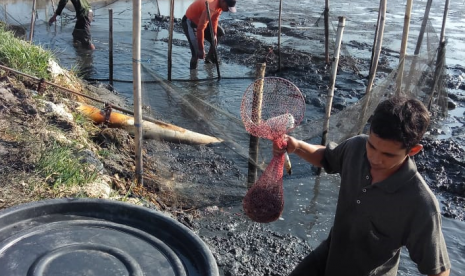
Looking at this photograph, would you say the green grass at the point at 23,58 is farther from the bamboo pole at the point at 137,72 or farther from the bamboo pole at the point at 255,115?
the bamboo pole at the point at 255,115

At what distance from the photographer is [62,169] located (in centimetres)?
392

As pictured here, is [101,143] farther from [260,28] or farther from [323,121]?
[260,28]

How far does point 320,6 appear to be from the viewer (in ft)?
75.0

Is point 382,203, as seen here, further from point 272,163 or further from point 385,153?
point 272,163

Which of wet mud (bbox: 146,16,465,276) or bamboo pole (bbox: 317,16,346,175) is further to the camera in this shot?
bamboo pole (bbox: 317,16,346,175)

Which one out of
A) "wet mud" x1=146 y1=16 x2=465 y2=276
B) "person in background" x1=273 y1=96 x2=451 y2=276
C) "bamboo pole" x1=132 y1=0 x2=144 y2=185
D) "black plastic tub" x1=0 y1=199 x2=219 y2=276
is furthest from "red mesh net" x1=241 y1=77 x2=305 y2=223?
"bamboo pole" x1=132 y1=0 x2=144 y2=185

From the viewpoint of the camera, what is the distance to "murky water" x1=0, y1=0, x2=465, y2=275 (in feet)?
17.4

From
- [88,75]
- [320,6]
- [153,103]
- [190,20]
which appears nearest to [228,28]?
[190,20]

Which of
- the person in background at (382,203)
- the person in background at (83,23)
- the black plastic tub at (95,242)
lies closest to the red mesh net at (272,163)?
the person in background at (382,203)

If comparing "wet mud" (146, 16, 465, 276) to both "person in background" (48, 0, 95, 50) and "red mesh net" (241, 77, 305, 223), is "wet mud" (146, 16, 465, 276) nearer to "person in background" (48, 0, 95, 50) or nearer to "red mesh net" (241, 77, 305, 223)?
"red mesh net" (241, 77, 305, 223)

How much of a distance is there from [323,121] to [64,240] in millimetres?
4141

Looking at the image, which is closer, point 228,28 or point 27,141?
point 27,141

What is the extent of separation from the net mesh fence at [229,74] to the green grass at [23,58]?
134cm

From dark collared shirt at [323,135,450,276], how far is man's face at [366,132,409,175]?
0.06 metres
